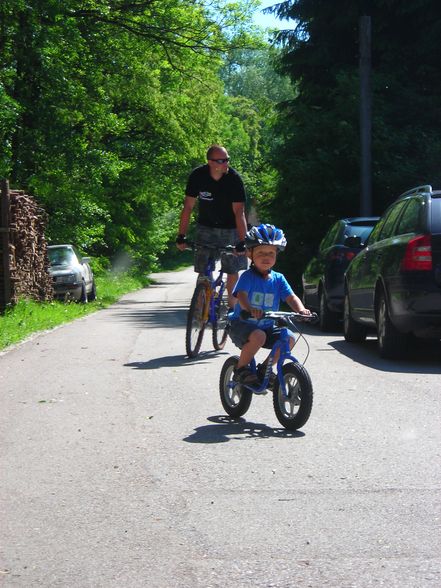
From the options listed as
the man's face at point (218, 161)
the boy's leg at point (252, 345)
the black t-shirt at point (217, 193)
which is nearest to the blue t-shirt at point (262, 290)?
the boy's leg at point (252, 345)

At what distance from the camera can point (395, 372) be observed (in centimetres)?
1085

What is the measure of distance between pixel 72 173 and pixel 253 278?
22779mm

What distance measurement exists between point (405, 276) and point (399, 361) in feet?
3.11

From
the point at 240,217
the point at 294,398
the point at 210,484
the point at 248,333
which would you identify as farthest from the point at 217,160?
the point at 210,484

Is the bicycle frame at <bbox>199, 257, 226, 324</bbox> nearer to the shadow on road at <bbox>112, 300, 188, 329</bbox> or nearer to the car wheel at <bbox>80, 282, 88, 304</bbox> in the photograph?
the shadow on road at <bbox>112, 300, 188, 329</bbox>

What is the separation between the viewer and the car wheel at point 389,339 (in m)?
11.8

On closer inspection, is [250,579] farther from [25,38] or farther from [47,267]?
[25,38]

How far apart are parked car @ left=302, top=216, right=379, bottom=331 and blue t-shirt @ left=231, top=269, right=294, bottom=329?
303 inches

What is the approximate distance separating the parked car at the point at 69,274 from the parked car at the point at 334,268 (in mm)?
10160

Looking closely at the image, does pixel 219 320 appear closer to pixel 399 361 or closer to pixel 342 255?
pixel 399 361

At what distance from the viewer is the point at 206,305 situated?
1173cm

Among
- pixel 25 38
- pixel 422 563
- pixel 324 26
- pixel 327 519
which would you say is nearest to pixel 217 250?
pixel 327 519

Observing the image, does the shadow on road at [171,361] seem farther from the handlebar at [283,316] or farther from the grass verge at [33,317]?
the handlebar at [283,316]

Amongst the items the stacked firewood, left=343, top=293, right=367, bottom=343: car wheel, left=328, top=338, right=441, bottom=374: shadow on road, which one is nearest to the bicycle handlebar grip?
left=328, top=338, right=441, bottom=374: shadow on road
